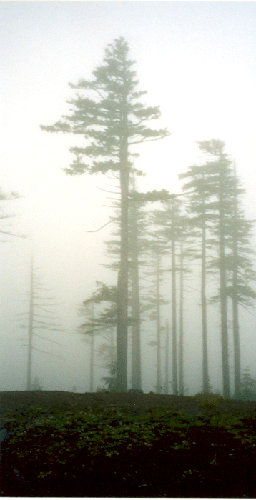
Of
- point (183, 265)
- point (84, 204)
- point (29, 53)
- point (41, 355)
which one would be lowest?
point (41, 355)

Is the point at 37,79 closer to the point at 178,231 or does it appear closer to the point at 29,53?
the point at 29,53

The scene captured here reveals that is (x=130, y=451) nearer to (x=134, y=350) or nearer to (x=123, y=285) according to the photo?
(x=123, y=285)

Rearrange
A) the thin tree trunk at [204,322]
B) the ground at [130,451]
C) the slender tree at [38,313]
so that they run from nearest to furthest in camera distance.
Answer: the ground at [130,451] → the thin tree trunk at [204,322] → the slender tree at [38,313]

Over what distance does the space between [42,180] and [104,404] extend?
19.9 meters

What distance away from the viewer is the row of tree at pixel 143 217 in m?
17.2

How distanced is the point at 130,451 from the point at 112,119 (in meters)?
15.4

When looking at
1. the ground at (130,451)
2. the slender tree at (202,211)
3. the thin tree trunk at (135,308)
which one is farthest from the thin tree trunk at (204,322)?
the ground at (130,451)

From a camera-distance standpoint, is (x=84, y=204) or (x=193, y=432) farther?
(x=84, y=204)

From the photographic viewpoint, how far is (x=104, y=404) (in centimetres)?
1112

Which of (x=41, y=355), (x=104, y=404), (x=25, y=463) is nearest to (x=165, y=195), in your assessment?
(x=104, y=404)

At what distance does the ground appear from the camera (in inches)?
230

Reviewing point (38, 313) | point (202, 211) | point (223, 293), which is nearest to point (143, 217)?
point (202, 211)

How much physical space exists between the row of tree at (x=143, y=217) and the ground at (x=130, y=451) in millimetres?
6847

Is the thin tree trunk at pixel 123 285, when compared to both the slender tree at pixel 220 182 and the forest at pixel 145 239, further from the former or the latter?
the slender tree at pixel 220 182
